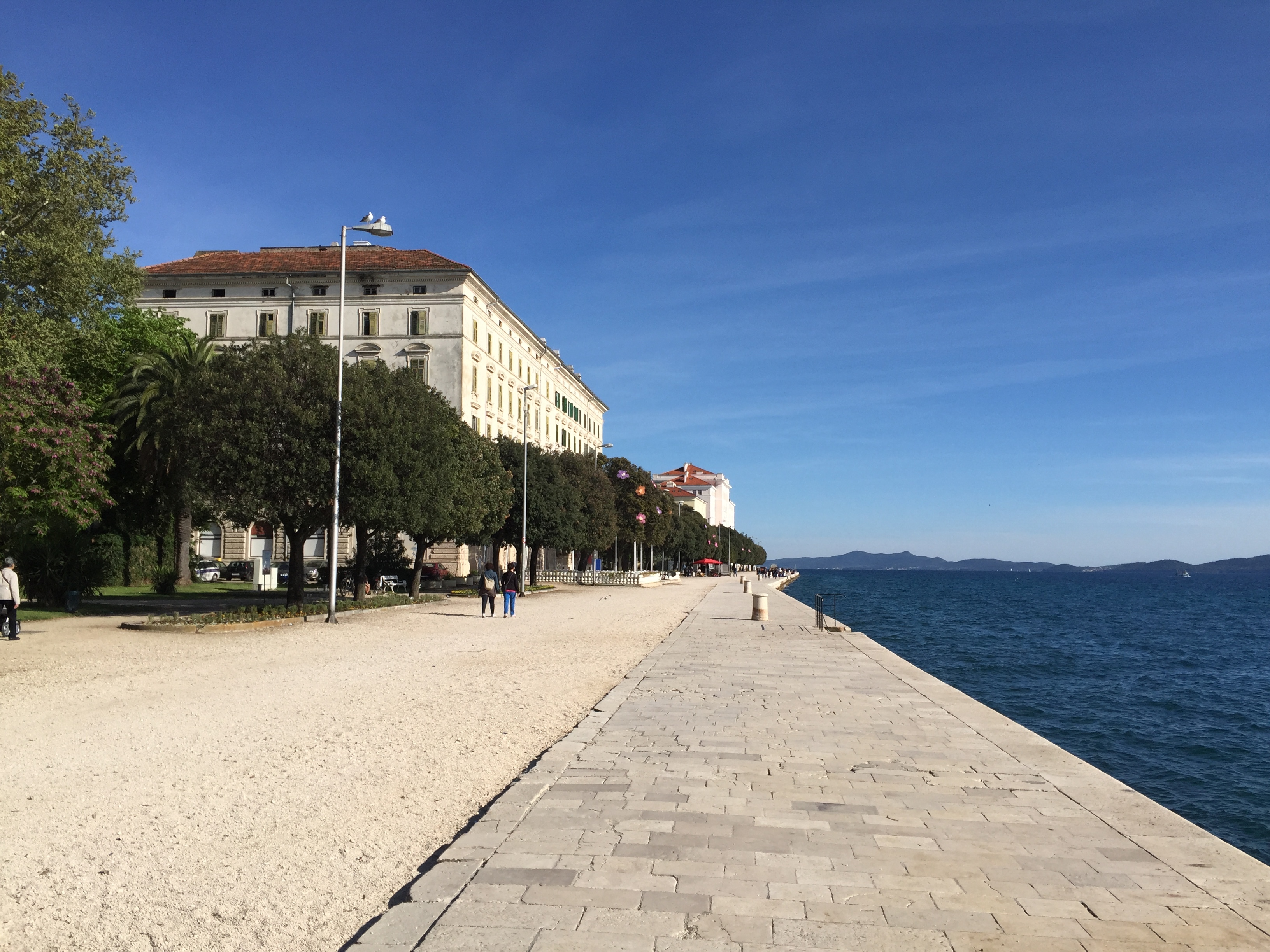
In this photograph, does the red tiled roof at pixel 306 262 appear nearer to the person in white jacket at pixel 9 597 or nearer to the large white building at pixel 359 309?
the large white building at pixel 359 309

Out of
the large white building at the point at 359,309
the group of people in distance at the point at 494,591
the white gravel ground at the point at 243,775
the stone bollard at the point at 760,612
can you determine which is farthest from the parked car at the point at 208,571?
the white gravel ground at the point at 243,775

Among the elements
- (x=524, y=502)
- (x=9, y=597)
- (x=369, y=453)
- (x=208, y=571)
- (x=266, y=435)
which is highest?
(x=266, y=435)

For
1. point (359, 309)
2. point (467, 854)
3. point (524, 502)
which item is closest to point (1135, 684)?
point (524, 502)

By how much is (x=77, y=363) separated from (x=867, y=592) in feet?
270

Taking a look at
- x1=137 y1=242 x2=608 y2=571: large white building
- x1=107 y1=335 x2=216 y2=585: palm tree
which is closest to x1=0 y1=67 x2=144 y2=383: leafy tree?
x1=107 y1=335 x2=216 y2=585: palm tree

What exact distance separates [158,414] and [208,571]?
20571mm

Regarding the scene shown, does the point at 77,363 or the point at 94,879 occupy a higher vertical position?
the point at 77,363

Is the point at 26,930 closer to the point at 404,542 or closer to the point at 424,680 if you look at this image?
the point at 424,680

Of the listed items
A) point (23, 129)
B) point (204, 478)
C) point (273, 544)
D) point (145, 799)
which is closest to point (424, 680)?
point (145, 799)

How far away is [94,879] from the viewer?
501cm

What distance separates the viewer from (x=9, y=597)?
18.4 metres

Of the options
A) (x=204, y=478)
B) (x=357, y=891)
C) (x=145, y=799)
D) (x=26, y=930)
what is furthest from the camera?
(x=204, y=478)

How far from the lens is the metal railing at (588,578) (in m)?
61.9

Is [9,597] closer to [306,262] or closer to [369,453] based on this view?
[369,453]
